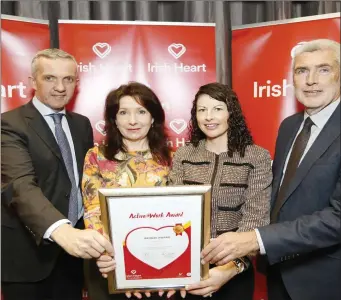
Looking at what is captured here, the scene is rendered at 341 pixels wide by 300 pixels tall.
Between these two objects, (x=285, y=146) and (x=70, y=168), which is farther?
(x=70, y=168)

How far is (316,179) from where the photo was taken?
1373 mm

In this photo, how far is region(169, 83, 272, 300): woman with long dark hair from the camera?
1494 mm

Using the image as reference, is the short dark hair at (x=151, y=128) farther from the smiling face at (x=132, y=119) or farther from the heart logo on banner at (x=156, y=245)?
the heart logo on banner at (x=156, y=245)

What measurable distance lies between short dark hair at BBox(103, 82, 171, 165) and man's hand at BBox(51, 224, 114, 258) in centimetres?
41

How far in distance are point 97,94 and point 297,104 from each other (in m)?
1.15

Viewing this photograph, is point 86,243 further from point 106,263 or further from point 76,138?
point 76,138

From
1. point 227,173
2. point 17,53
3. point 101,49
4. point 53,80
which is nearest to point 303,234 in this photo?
point 227,173

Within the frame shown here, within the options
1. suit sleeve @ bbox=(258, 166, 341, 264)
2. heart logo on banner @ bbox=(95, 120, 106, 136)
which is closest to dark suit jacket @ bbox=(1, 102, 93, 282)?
heart logo on banner @ bbox=(95, 120, 106, 136)

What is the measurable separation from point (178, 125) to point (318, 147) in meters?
1.14

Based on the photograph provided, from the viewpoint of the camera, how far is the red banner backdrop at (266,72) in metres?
2.28

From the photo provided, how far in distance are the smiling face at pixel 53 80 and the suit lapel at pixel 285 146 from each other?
101 cm

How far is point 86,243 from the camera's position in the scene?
132 cm

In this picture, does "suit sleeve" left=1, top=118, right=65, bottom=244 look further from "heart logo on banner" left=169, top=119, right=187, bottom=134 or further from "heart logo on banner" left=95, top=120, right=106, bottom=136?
"heart logo on banner" left=169, top=119, right=187, bottom=134

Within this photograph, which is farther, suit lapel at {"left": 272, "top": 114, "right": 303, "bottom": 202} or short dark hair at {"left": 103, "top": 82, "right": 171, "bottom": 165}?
short dark hair at {"left": 103, "top": 82, "right": 171, "bottom": 165}
